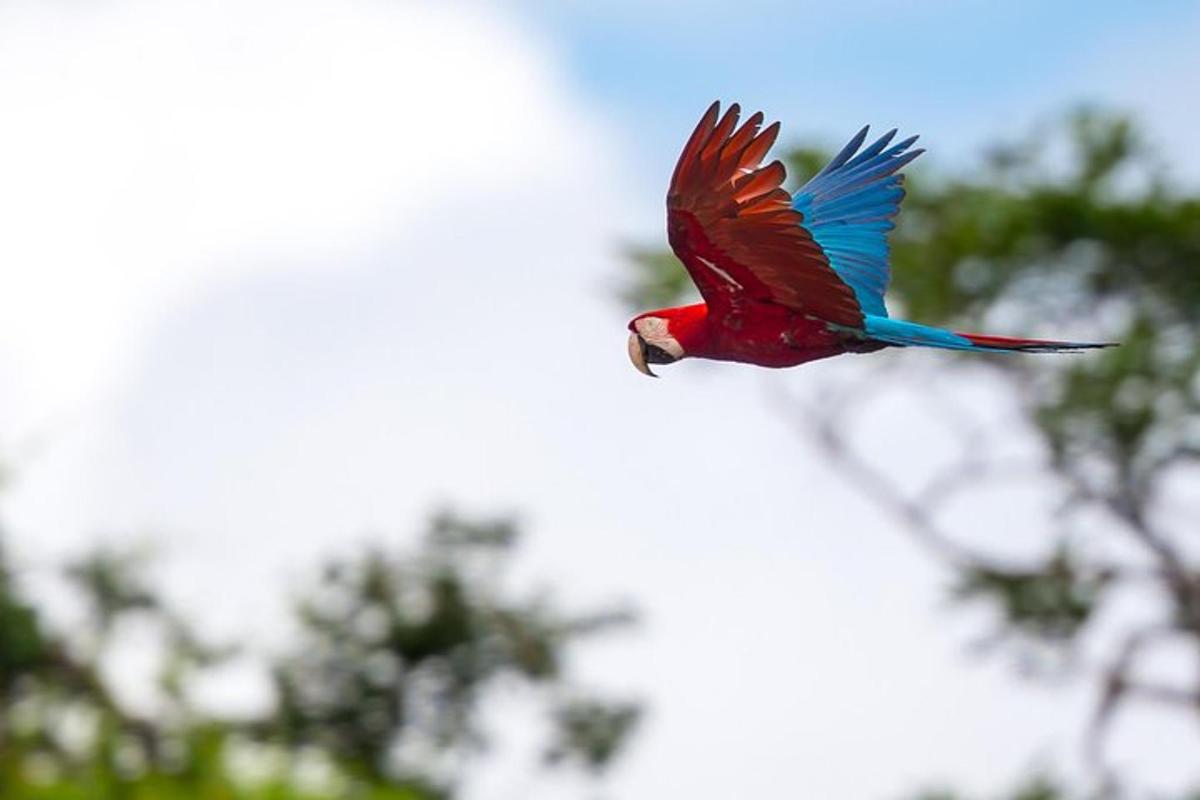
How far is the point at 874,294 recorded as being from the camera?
2.72 m

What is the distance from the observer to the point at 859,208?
9.17ft

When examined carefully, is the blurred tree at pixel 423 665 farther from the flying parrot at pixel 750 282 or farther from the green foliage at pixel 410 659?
the flying parrot at pixel 750 282

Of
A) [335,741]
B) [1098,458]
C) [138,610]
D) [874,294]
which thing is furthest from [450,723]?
[874,294]

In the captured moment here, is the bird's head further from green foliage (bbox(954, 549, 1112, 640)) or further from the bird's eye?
green foliage (bbox(954, 549, 1112, 640))

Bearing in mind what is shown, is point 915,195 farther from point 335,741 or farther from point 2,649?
point 2,649

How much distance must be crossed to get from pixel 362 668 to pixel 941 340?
9936 mm

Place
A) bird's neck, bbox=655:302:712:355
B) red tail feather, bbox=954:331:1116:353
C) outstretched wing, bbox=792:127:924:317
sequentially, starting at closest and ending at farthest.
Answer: red tail feather, bbox=954:331:1116:353 < bird's neck, bbox=655:302:712:355 < outstretched wing, bbox=792:127:924:317

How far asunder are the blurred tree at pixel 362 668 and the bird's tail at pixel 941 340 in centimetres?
900

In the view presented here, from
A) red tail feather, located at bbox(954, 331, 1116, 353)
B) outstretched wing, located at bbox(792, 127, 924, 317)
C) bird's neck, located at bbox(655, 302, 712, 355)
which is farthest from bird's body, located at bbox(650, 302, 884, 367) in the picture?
outstretched wing, located at bbox(792, 127, 924, 317)

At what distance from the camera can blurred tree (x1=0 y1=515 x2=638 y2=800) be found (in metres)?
11.7

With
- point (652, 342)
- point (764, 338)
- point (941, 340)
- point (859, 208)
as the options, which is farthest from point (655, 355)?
point (859, 208)

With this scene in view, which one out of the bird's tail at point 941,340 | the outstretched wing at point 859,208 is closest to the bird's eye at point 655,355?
the bird's tail at point 941,340

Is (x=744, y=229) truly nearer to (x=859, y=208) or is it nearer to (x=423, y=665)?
(x=859, y=208)

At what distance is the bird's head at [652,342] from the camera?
244cm
